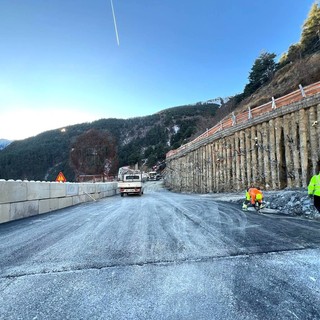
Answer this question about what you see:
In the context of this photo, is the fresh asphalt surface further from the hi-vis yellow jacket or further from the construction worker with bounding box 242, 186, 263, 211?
the construction worker with bounding box 242, 186, 263, 211

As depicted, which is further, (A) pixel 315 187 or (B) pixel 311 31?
(B) pixel 311 31

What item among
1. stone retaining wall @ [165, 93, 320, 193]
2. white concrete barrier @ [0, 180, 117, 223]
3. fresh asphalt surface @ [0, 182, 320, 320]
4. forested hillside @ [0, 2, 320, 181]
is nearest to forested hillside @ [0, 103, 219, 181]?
forested hillside @ [0, 2, 320, 181]

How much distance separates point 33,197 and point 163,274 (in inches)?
314

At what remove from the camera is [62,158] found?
325 feet

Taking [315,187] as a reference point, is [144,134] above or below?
above

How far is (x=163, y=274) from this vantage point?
10.4ft

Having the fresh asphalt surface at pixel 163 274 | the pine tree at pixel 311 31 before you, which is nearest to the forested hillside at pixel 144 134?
the pine tree at pixel 311 31

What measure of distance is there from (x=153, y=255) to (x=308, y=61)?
41134 millimetres

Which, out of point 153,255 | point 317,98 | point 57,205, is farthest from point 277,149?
point 57,205

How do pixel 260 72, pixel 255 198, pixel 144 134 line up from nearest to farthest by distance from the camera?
1. pixel 255 198
2. pixel 260 72
3. pixel 144 134

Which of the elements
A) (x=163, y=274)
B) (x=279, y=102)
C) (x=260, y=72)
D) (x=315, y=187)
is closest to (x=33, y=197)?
(x=163, y=274)

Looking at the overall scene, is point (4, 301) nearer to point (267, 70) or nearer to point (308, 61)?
point (308, 61)

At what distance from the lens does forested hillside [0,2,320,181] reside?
128ft

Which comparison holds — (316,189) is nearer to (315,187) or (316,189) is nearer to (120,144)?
(315,187)
